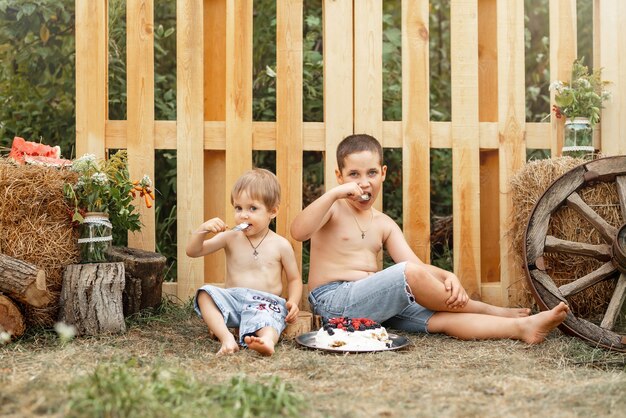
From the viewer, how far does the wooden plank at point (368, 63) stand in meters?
4.04

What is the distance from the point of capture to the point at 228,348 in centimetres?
302

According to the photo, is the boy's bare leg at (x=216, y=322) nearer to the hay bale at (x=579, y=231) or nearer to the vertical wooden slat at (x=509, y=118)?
the hay bale at (x=579, y=231)

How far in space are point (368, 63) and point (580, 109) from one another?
119 centimetres

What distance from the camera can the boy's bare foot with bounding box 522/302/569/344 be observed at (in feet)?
10.3

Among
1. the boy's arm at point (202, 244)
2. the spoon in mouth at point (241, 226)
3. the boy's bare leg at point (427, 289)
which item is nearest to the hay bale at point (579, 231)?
the boy's bare leg at point (427, 289)

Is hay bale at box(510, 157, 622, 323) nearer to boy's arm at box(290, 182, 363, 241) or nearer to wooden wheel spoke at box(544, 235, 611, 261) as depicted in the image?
wooden wheel spoke at box(544, 235, 611, 261)

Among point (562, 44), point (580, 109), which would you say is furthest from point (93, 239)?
point (562, 44)

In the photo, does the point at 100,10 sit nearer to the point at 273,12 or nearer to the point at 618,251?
the point at 273,12

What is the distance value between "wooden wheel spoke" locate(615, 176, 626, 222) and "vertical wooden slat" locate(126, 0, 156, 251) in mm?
2394

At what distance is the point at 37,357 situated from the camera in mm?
2801

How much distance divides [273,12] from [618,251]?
3064 millimetres

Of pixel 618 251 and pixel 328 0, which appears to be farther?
pixel 328 0

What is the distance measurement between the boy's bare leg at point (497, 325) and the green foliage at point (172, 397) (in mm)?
1401

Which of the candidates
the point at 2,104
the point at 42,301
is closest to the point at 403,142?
the point at 42,301
